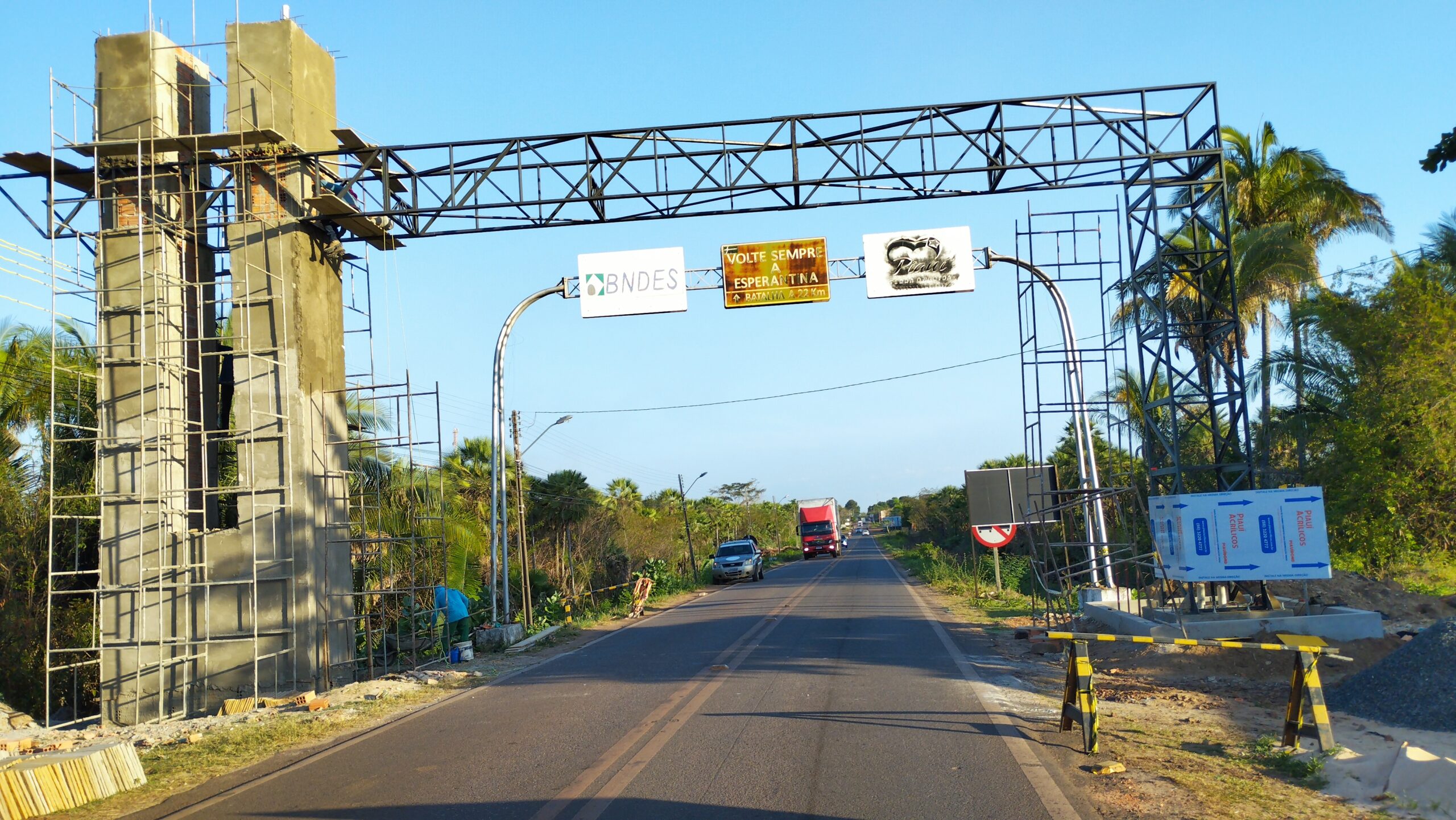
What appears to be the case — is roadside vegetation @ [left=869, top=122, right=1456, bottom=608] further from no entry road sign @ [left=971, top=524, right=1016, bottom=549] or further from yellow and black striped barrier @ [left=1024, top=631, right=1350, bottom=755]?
yellow and black striped barrier @ [left=1024, top=631, right=1350, bottom=755]

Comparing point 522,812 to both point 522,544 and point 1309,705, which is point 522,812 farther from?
point 522,544

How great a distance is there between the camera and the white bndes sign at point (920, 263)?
723 inches

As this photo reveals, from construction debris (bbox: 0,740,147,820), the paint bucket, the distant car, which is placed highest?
construction debris (bbox: 0,740,147,820)

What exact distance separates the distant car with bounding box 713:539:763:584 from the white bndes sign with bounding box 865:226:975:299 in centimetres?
2519

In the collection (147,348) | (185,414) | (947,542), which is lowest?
(947,542)

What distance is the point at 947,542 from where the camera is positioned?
208 ft

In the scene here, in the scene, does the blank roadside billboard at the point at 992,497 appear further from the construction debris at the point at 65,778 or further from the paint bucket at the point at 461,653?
the construction debris at the point at 65,778

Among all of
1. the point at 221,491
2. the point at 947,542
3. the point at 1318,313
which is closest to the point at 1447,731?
the point at 221,491

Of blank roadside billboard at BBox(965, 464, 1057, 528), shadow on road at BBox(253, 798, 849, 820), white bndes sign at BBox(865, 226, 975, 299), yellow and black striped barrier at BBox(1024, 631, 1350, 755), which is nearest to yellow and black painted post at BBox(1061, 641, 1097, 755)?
yellow and black striped barrier at BBox(1024, 631, 1350, 755)

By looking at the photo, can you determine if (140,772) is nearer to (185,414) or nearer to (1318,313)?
(185,414)

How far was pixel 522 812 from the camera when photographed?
6637 mm

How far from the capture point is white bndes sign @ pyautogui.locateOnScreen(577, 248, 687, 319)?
18.3 meters

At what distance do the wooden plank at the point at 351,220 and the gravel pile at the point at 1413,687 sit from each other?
47.7ft

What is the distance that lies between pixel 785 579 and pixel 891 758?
3304 cm
